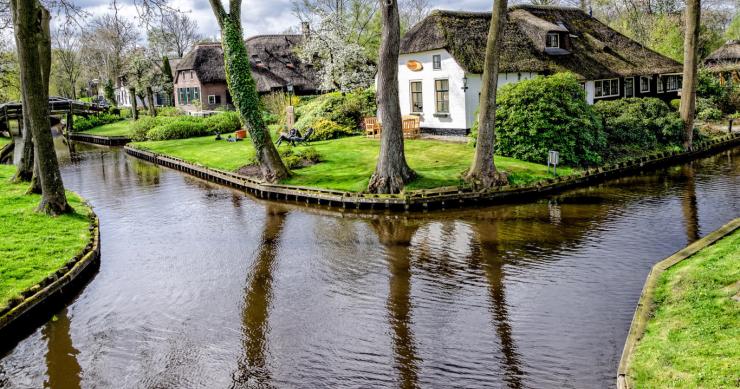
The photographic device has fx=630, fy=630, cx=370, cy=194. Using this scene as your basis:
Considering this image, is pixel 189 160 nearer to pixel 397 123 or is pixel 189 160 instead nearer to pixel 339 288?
pixel 397 123

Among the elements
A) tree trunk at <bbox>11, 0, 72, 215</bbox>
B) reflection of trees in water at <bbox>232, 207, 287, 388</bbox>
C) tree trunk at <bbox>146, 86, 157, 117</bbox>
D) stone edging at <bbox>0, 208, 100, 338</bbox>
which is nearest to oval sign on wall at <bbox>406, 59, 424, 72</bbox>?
reflection of trees in water at <bbox>232, 207, 287, 388</bbox>

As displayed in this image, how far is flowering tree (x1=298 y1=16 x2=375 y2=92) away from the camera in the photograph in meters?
42.5

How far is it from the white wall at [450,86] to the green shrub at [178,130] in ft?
56.2

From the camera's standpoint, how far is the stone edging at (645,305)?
26.9 feet

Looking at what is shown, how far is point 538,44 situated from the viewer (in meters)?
31.9

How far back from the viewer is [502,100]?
25234 mm

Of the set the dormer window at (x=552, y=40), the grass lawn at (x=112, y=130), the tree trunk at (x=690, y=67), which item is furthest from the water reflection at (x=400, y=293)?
the grass lawn at (x=112, y=130)

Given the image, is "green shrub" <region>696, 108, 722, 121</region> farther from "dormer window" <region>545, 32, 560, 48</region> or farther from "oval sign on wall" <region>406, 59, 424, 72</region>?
"oval sign on wall" <region>406, 59, 424, 72</region>

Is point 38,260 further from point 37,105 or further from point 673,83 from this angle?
point 673,83

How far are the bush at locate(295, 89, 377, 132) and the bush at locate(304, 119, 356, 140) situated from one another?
518mm

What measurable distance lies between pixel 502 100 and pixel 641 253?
11.8 meters

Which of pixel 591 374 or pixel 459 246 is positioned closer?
pixel 591 374

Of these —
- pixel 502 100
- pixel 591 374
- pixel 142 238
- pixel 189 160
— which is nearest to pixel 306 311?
pixel 591 374

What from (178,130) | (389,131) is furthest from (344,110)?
(178,130)
